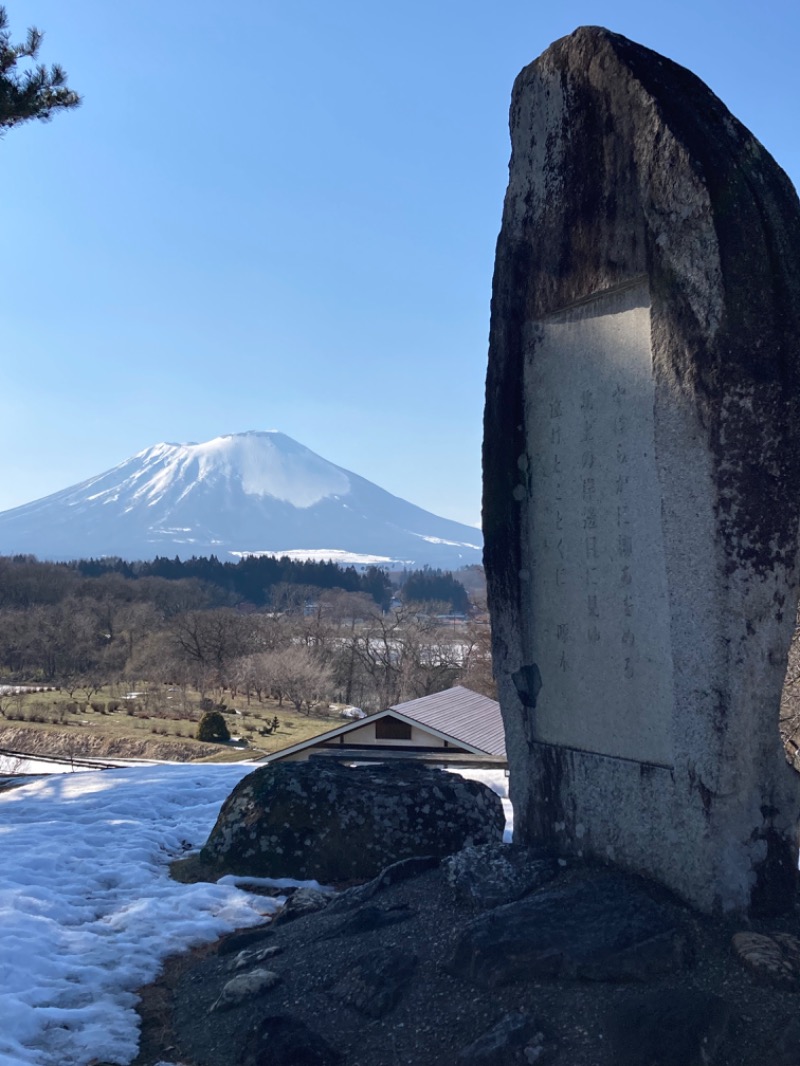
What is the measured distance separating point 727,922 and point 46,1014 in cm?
356

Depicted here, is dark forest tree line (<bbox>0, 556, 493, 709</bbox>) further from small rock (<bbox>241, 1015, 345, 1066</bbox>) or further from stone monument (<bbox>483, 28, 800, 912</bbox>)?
small rock (<bbox>241, 1015, 345, 1066</bbox>)

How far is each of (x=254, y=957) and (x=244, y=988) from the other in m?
0.54

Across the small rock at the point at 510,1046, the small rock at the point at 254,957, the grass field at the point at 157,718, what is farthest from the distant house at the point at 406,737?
the small rock at the point at 510,1046

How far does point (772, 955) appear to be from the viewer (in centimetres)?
431

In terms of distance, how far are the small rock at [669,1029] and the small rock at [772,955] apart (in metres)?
0.31

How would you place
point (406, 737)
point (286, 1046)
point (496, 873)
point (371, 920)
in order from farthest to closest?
1. point (406, 737)
2. point (371, 920)
3. point (496, 873)
4. point (286, 1046)

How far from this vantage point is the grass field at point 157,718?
116 feet

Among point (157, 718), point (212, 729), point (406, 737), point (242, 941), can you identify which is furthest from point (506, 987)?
point (157, 718)

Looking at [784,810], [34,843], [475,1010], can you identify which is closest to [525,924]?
[475,1010]

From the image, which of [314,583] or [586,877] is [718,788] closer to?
[586,877]

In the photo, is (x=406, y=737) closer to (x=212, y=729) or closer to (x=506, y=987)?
(x=506, y=987)

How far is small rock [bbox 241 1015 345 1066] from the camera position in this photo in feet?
14.3

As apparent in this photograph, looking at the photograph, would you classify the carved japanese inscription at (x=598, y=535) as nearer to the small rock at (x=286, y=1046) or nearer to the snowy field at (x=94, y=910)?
the small rock at (x=286, y=1046)

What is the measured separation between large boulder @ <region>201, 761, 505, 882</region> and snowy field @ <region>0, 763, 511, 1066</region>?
1.53ft
